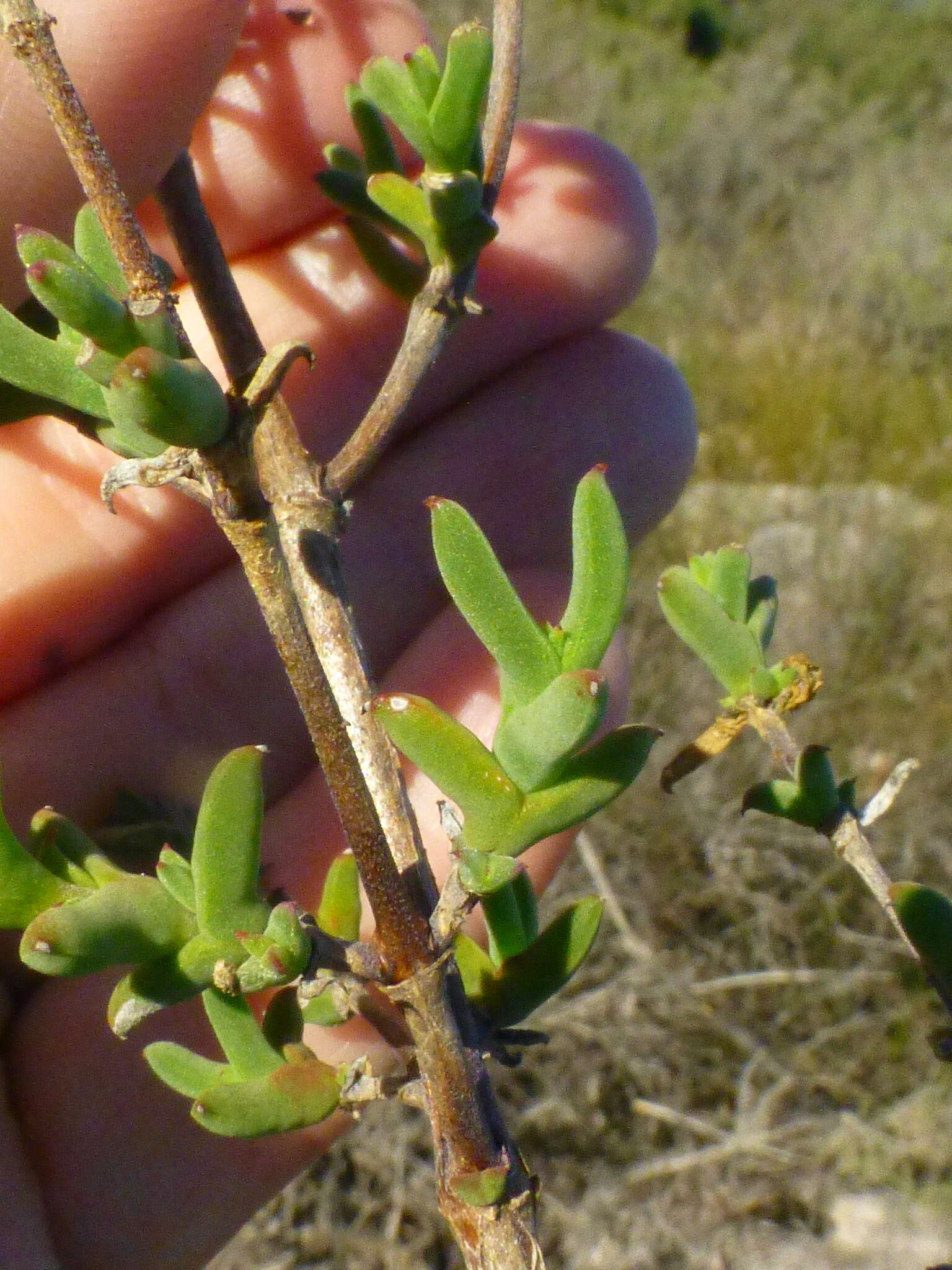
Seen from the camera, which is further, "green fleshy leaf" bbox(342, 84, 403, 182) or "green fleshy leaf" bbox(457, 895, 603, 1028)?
"green fleshy leaf" bbox(342, 84, 403, 182)

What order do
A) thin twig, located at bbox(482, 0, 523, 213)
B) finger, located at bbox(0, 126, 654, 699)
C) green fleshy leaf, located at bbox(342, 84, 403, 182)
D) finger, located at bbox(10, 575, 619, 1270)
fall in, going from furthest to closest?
finger, located at bbox(0, 126, 654, 699) → finger, located at bbox(10, 575, 619, 1270) → green fleshy leaf, located at bbox(342, 84, 403, 182) → thin twig, located at bbox(482, 0, 523, 213)

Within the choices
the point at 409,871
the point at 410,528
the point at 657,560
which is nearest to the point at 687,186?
the point at 657,560

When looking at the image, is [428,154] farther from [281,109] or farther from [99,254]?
[281,109]

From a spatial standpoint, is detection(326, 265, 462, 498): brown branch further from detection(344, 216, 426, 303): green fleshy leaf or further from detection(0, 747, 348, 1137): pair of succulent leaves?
detection(0, 747, 348, 1137): pair of succulent leaves

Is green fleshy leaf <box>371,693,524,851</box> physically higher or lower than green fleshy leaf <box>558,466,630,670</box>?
lower

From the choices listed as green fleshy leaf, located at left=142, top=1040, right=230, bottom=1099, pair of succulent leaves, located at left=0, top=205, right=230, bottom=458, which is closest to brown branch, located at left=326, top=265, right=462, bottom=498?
pair of succulent leaves, located at left=0, top=205, right=230, bottom=458

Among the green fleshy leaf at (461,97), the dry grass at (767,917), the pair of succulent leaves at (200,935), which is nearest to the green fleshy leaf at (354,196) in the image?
the green fleshy leaf at (461,97)

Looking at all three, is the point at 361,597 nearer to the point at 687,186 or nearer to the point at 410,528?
the point at 410,528

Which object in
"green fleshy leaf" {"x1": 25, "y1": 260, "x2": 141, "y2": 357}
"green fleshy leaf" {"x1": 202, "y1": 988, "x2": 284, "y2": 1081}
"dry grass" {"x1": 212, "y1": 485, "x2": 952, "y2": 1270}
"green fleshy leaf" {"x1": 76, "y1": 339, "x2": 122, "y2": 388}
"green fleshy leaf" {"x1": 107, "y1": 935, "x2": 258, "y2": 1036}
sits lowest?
"dry grass" {"x1": 212, "y1": 485, "x2": 952, "y2": 1270}
